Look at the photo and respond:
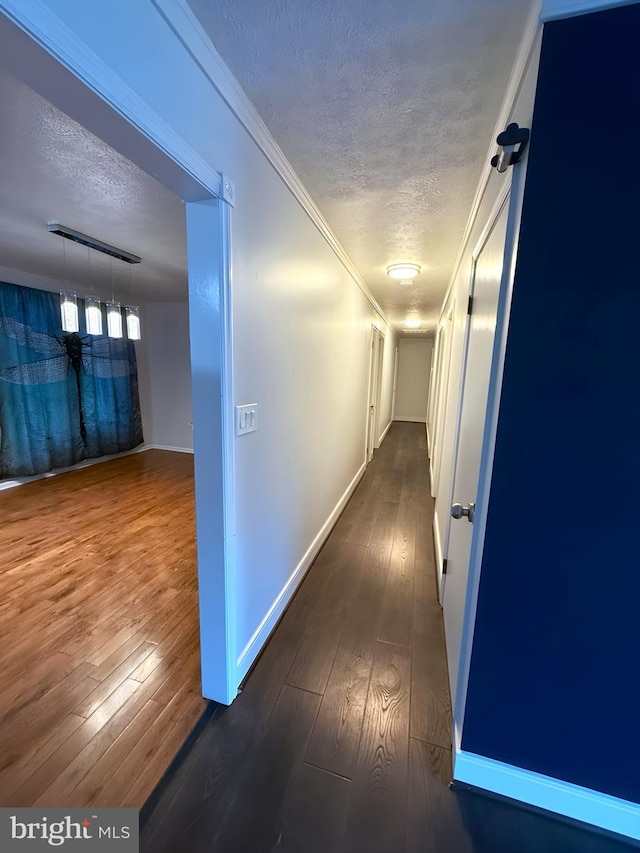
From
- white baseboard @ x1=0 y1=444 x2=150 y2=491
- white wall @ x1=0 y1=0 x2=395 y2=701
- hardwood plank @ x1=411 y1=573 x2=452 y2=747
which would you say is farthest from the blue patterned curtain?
hardwood plank @ x1=411 y1=573 x2=452 y2=747

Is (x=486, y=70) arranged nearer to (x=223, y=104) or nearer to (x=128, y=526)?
(x=223, y=104)

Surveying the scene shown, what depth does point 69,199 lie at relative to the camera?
197cm

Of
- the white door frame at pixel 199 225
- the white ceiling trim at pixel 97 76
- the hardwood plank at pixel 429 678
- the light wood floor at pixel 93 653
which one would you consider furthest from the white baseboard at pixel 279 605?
the white ceiling trim at pixel 97 76

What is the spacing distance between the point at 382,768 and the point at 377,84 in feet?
7.83

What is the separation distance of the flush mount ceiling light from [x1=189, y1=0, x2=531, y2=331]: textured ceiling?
990mm

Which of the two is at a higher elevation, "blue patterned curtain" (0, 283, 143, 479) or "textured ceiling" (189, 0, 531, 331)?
"textured ceiling" (189, 0, 531, 331)

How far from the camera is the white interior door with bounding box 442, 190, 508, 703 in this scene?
3.96 ft

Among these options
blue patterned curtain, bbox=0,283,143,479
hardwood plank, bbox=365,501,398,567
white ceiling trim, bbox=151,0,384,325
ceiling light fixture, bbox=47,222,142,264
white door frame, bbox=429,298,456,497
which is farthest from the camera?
blue patterned curtain, bbox=0,283,143,479

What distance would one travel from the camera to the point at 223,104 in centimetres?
116

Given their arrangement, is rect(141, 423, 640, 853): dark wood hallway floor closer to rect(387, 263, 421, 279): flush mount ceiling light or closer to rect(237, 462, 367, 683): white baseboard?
rect(237, 462, 367, 683): white baseboard

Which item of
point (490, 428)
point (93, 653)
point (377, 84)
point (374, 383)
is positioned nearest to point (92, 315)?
point (93, 653)

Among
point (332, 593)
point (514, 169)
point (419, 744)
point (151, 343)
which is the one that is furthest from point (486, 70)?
point (151, 343)

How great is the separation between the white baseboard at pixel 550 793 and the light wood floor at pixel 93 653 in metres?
1.07

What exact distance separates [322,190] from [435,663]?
252 centimetres
